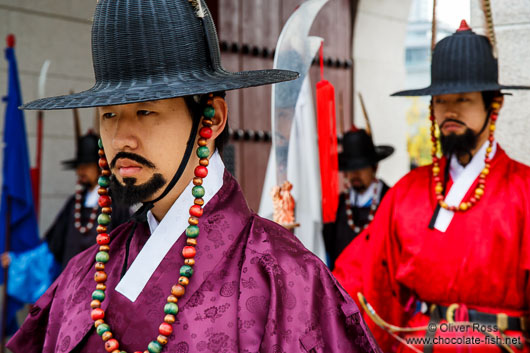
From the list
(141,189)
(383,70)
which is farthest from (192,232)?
(383,70)

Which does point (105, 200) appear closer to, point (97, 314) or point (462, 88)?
point (97, 314)

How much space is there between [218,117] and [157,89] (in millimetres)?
245

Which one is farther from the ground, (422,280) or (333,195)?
(333,195)

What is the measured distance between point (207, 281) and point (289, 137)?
1405 millimetres

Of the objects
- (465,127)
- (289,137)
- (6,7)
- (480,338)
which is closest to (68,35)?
(6,7)

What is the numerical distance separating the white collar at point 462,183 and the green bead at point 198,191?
1604mm

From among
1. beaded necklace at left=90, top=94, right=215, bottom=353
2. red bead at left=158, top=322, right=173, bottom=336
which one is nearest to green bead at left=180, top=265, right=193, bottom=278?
beaded necklace at left=90, top=94, right=215, bottom=353

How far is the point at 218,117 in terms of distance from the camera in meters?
1.79

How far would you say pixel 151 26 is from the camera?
1641mm

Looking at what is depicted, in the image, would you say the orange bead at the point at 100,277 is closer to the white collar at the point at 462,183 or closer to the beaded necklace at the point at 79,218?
the white collar at the point at 462,183

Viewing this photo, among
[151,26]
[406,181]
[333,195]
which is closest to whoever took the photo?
[151,26]

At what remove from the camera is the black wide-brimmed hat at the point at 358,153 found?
546cm

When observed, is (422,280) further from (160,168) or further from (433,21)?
(160,168)

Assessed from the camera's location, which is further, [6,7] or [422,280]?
[6,7]
